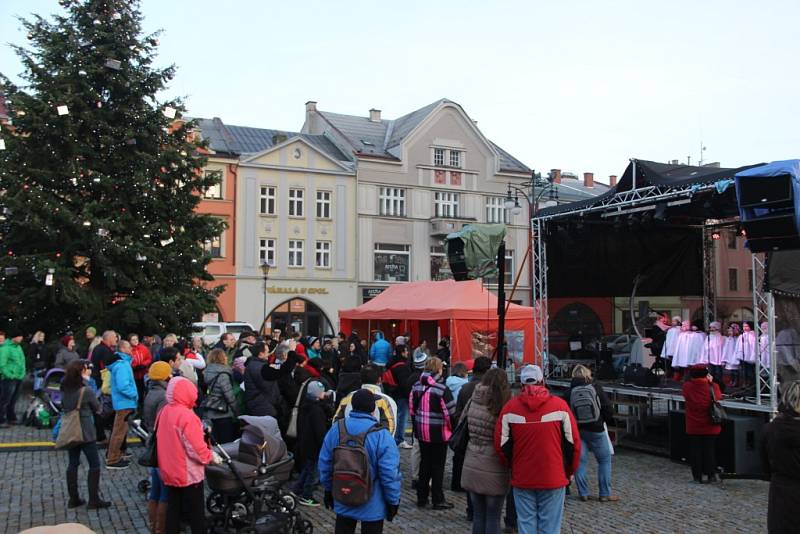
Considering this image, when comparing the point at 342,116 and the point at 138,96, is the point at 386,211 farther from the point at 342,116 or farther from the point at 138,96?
the point at 138,96

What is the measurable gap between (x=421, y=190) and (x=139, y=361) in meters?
29.5

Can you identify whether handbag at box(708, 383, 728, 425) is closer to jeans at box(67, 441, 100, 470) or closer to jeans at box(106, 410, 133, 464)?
jeans at box(67, 441, 100, 470)

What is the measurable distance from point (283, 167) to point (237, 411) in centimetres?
3023

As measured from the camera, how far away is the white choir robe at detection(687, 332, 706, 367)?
15.2 m

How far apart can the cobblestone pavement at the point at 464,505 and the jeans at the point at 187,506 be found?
1.63 m

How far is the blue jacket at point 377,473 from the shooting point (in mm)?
5156

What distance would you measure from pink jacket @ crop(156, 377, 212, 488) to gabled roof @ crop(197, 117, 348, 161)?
32.2 metres

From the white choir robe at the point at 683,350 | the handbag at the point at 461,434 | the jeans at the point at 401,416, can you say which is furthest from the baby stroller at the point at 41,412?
the white choir robe at the point at 683,350

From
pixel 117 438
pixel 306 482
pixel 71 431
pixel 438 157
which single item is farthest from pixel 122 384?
pixel 438 157

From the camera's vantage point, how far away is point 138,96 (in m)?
19.0

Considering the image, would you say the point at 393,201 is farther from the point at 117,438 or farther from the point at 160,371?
the point at 160,371

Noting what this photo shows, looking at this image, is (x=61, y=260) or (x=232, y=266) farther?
(x=232, y=266)

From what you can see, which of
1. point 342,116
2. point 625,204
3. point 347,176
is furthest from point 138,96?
point 342,116

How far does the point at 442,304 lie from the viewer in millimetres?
22062
